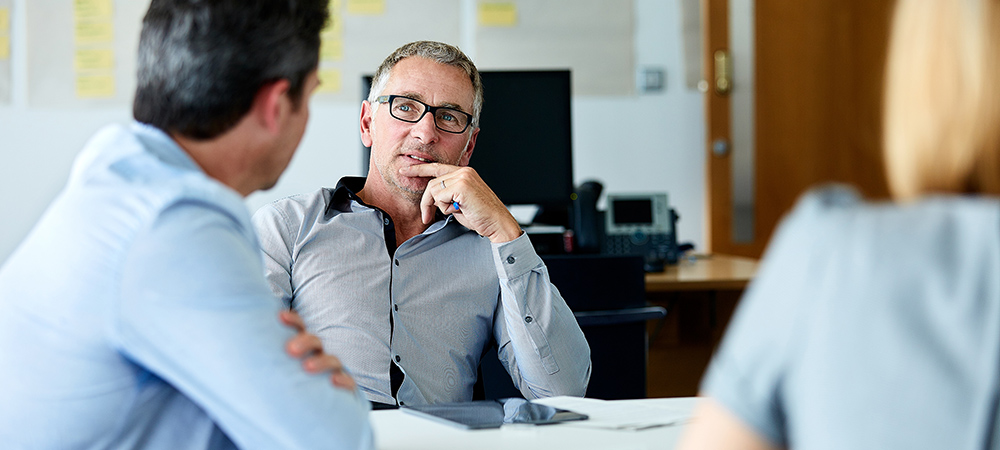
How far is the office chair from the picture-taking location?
1987 mm

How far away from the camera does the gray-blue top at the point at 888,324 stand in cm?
45

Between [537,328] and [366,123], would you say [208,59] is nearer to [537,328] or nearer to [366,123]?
[537,328]

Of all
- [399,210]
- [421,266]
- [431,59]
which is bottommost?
[421,266]

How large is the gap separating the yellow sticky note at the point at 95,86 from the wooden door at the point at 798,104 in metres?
2.51

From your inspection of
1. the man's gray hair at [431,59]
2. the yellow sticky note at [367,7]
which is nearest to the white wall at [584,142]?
the yellow sticky note at [367,7]

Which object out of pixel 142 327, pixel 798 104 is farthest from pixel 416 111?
pixel 798 104

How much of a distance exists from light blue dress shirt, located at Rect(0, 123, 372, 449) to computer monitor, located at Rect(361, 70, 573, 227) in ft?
5.08

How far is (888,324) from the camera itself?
0.46 m

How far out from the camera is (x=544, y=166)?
232cm

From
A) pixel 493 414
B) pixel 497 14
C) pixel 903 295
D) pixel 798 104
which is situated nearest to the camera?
pixel 903 295

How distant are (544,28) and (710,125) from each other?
0.84m

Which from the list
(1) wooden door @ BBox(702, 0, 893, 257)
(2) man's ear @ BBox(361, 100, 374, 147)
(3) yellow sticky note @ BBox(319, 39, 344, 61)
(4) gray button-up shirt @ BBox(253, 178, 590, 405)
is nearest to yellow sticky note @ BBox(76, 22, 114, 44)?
(3) yellow sticky note @ BBox(319, 39, 344, 61)

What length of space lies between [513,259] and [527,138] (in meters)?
0.84

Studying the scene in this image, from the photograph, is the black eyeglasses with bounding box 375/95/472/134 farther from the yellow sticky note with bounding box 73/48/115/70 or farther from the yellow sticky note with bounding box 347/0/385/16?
the yellow sticky note with bounding box 73/48/115/70
